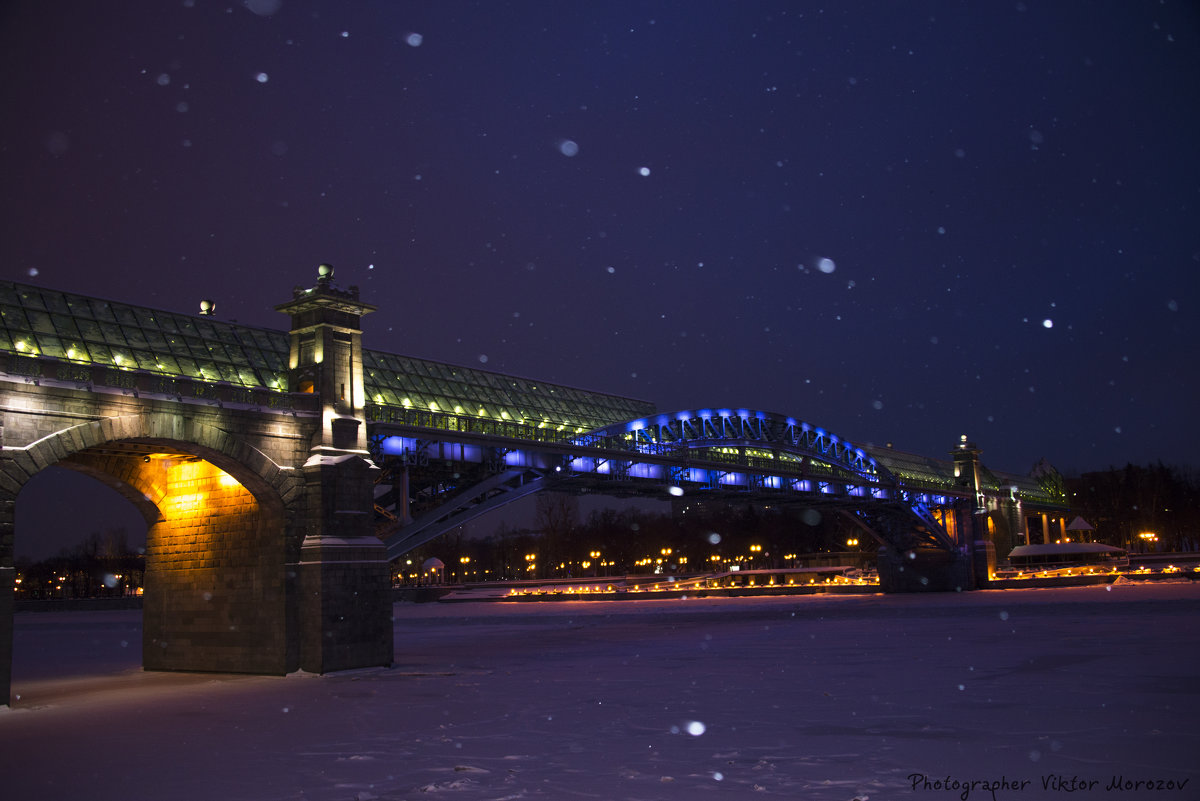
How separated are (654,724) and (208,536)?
54.0 feet

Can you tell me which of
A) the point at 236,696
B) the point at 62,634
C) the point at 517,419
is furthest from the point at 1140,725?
the point at 62,634

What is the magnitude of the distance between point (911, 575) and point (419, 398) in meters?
47.5

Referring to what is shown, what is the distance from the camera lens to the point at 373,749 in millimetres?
13109

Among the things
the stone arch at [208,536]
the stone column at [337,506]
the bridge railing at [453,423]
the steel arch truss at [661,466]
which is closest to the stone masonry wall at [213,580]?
the stone arch at [208,536]

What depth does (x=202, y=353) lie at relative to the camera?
31.7 meters

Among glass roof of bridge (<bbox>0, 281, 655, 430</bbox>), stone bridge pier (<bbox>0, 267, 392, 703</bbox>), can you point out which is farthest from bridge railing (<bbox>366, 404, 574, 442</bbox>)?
stone bridge pier (<bbox>0, 267, 392, 703</bbox>)

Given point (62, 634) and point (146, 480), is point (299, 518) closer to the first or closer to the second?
point (146, 480)

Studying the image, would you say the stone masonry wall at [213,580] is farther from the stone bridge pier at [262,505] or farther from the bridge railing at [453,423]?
the bridge railing at [453,423]

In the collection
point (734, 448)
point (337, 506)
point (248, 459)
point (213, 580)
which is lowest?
point (213, 580)

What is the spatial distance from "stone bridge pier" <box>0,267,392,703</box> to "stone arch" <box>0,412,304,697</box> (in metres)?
0.04

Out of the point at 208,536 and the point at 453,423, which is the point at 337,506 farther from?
the point at 453,423

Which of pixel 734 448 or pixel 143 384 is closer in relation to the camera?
pixel 143 384

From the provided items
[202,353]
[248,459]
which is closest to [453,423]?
[202,353]

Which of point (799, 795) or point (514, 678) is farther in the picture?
point (514, 678)
